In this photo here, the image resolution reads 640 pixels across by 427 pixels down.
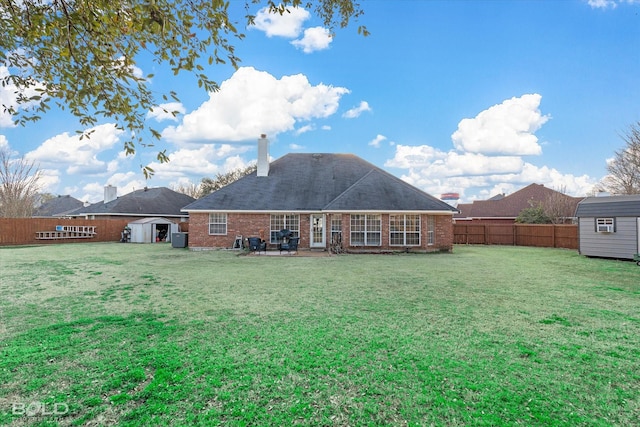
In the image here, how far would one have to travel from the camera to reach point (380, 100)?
56.0 ft

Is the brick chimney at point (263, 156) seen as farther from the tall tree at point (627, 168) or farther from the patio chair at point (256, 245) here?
the tall tree at point (627, 168)

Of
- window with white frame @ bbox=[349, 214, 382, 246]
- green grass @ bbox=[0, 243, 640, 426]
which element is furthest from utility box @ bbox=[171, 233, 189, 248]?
green grass @ bbox=[0, 243, 640, 426]

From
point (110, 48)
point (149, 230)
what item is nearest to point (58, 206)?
point (149, 230)

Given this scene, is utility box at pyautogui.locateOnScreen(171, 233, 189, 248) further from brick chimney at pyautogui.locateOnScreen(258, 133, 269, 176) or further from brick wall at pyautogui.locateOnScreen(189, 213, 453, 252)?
brick chimney at pyautogui.locateOnScreen(258, 133, 269, 176)

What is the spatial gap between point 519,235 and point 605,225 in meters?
9.28

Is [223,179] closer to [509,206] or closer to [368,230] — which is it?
[368,230]

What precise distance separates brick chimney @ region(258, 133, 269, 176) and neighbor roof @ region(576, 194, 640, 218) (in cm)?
1794

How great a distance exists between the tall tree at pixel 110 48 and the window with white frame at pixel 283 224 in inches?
626

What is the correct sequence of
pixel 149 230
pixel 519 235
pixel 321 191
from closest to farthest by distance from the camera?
pixel 321 191 < pixel 519 235 < pixel 149 230

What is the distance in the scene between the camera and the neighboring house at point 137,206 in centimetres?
3281

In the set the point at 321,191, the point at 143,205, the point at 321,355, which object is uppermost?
the point at 321,191

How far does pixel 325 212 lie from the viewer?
19109 mm

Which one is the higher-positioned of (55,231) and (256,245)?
(55,231)

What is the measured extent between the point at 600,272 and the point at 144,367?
14.0 m
